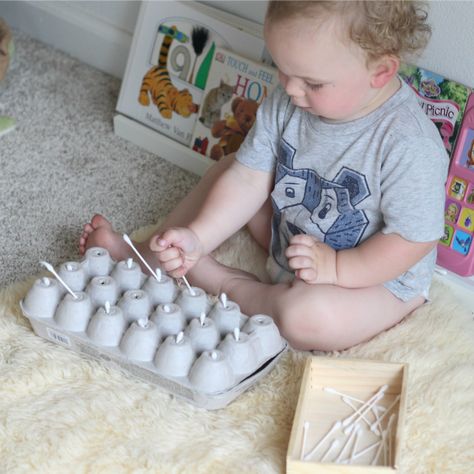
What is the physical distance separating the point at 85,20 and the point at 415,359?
103 cm

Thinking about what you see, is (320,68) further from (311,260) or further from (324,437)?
(324,437)

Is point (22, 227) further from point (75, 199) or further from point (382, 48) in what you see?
point (382, 48)

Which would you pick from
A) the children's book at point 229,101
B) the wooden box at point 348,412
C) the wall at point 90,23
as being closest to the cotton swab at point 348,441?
the wooden box at point 348,412

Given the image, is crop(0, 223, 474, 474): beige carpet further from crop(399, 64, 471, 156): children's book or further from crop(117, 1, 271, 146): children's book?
crop(117, 1, 271, 146): children's book

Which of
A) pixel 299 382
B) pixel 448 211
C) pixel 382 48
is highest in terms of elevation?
pixel 382 48

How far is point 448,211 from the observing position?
51.4 inches

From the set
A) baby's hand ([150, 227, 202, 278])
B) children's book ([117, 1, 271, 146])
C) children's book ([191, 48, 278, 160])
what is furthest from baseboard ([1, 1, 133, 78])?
baby's hand ([150, 227, 202, 278])

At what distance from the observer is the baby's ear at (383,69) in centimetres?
105

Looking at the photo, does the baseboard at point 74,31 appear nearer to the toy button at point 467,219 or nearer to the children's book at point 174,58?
the children's book at point 174,58

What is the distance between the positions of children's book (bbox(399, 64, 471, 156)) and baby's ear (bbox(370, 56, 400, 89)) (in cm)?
20

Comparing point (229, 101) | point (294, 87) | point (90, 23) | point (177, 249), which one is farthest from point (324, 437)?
point (90, 23)

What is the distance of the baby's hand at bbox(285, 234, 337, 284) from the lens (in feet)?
3.58

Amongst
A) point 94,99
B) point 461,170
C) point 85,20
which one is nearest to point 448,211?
point 461,170

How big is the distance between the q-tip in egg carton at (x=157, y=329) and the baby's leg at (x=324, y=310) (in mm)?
41
